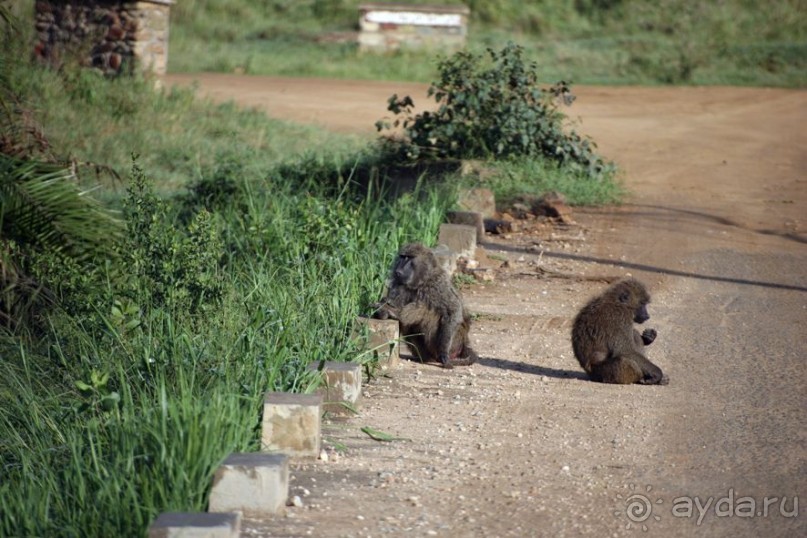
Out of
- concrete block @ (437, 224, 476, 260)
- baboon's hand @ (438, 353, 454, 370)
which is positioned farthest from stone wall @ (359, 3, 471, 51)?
baboon's hand @ (438, 353, 454, 370)

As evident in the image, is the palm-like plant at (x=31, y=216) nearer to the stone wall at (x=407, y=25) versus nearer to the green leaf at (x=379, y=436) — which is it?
the green leaf at (x=379, y=436)

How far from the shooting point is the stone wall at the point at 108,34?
18953mm

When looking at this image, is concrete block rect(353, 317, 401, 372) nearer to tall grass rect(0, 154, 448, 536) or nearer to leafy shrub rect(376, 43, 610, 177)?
tall grass rect(0, 154, 448, 536)

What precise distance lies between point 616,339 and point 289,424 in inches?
95.5

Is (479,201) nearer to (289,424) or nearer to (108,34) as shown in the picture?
(289,424)

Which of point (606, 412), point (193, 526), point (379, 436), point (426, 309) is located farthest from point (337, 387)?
point (193, 526)

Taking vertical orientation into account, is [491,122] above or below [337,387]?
above

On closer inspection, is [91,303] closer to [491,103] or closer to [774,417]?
[774,417]

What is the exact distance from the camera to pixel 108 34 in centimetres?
1912

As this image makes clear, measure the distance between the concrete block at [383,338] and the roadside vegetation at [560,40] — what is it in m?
17.4

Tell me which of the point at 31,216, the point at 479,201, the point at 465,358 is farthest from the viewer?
the point at 479,201

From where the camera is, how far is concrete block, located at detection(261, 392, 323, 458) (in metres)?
5.43

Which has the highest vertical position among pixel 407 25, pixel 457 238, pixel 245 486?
pixel 407 25

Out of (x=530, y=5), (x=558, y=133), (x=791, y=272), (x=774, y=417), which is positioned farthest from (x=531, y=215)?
(x=530, y=5)
